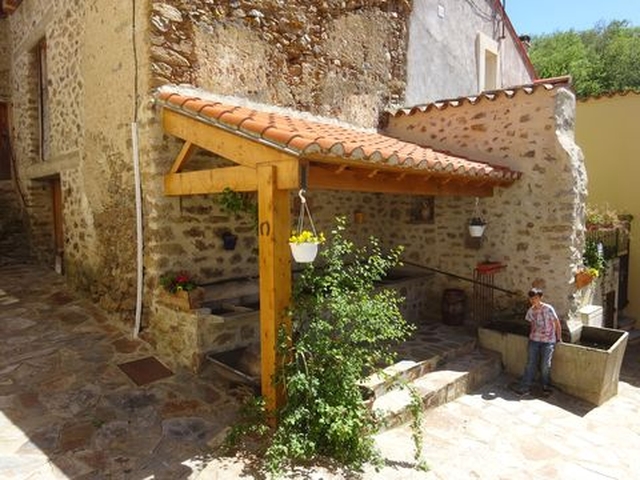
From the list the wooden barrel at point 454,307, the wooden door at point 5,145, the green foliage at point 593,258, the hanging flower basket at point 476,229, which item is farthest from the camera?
the wooden door at point 5,145

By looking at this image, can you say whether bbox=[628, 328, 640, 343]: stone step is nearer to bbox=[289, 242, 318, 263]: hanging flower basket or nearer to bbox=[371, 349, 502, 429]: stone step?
bbox=[371, 349, 502, 429]: stone step

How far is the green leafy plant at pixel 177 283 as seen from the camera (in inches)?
203

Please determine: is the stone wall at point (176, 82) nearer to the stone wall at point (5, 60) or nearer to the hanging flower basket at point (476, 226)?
the hanging flower basket at point (476, 226)

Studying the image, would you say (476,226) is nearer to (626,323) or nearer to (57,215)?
(626,323)

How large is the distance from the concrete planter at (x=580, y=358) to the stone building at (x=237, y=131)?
70cm

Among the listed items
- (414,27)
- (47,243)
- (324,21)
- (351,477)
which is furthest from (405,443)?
(47,243)

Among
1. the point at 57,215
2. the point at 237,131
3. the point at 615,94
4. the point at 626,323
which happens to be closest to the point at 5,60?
the point at 57,215

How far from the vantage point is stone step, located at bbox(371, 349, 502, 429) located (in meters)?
4.73

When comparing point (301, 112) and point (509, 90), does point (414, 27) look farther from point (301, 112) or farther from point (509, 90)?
point (301, 112)

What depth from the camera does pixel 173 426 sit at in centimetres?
417

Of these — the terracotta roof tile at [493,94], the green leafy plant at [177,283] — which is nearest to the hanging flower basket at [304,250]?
the green leafy plant at [177,283]

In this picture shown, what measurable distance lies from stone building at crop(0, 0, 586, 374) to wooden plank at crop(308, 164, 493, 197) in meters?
0.07

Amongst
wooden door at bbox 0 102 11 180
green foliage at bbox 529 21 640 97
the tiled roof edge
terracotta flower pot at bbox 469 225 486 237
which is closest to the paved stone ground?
terracotta flower pot at bbox 469 225 486 237

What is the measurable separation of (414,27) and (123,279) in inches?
283
